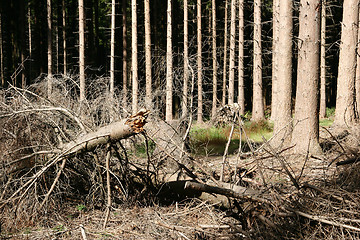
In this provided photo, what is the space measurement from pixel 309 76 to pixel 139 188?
4893mm

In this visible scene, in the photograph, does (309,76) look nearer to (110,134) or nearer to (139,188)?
(139,188)

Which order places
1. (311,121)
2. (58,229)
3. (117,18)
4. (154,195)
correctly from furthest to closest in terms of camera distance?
(117,18) → (311,121) → (154,195) → (58,229)

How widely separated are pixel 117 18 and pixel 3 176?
2571cm

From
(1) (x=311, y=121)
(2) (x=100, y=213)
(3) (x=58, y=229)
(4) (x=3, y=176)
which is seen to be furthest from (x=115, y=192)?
(1) (x=311, y=121)

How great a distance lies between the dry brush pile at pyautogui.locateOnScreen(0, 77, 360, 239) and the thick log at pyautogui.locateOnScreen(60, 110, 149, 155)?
15 millimetres

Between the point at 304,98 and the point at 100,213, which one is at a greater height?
the point at 304,98

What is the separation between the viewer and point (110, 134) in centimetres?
480

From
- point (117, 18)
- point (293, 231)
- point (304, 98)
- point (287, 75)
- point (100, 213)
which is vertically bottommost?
point (100, 213)

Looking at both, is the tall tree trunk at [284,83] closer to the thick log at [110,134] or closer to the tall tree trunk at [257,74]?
the thick log at [110,134]

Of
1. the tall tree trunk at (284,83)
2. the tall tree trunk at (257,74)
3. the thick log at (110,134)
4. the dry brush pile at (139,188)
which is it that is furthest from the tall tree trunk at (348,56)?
the thick log at (110,134)

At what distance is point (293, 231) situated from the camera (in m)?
3.58

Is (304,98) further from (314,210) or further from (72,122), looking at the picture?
(72,122)

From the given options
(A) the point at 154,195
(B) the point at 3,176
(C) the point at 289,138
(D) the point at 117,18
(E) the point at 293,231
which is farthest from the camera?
(D) the point at 117,18

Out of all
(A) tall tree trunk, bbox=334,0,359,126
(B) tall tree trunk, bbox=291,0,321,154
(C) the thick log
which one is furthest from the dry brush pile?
(A) tall tree trunk, bbox=334,0,359,126
